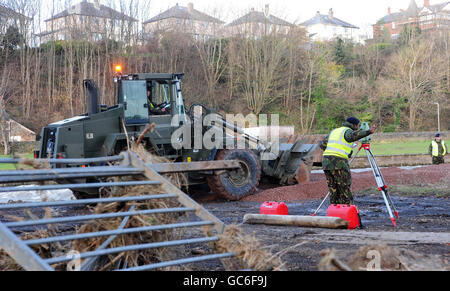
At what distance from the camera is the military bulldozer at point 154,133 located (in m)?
11.2

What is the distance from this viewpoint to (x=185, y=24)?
4256 centimetres

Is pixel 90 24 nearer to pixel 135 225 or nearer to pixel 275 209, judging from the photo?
pixel 275 209

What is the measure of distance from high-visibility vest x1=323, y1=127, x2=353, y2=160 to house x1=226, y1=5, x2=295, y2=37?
34.1 metres

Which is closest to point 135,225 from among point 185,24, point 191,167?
point 191,167

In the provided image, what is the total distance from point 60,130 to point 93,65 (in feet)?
92.7

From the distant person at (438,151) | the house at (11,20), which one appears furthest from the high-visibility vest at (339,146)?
the house at (11,20)

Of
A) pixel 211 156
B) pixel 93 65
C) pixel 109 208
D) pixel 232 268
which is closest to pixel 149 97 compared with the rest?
pixel 211 156

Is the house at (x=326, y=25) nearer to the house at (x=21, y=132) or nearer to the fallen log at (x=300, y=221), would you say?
the house at (x=21, y=132)

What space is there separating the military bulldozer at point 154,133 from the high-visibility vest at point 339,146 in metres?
3.30

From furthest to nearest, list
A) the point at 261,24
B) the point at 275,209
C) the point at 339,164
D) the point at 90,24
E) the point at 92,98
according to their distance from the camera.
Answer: the point at 261,24
the point at 90,24
the point at 92,98
the point at 339,164
the point at 275,209

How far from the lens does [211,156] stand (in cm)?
1224

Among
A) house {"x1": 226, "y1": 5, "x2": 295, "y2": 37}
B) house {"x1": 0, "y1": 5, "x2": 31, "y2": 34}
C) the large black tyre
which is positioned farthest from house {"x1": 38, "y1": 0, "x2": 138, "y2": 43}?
the large black tyre

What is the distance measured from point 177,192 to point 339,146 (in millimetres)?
5324
